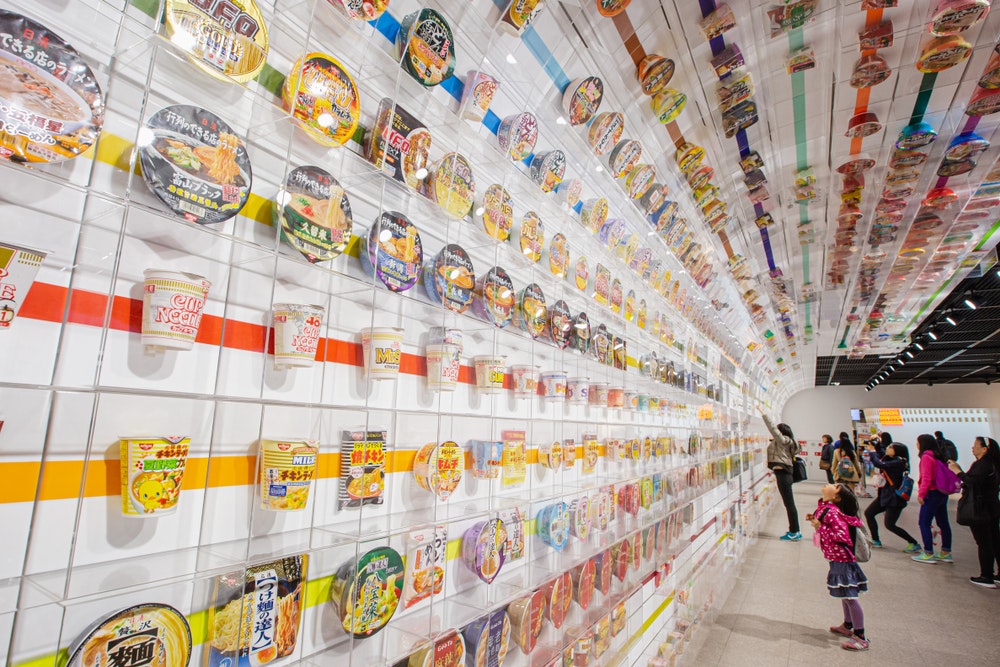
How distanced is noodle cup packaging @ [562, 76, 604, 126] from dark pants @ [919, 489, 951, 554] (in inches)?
272

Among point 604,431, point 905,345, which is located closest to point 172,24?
point 604,431

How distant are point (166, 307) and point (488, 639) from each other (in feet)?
4.68

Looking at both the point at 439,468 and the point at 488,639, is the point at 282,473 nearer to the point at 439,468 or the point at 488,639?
the point at 439,468

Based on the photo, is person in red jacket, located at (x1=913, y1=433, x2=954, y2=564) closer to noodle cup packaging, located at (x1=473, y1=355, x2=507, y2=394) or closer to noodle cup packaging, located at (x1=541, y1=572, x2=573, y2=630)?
noodle cup packaging, located at (x1=541, y1=572, x2=573, y2=630)

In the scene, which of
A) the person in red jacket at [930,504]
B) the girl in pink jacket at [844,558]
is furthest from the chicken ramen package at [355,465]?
the person in red jacket at [930,504]

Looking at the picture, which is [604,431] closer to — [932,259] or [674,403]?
[674,403]

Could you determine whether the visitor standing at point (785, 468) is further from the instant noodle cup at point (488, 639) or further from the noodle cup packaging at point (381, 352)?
the noodle cup packaging at point (381, 352)

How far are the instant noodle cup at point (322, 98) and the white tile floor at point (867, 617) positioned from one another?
3.98 m

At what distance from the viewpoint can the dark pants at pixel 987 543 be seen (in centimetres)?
522

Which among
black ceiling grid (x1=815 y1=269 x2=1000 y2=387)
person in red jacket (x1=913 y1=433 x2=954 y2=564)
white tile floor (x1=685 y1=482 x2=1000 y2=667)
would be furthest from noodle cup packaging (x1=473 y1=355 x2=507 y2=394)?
black ceiling grid (x1=815 y1=269 x2=1000 y2=387)

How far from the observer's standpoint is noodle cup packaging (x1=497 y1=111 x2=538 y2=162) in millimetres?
2094

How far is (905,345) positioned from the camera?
11.8 metres

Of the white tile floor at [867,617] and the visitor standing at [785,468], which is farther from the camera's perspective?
the visitor standing at [785,468]

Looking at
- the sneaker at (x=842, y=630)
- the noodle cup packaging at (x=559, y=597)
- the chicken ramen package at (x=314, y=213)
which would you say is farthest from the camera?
the sneaker at (x=842, y=630)
